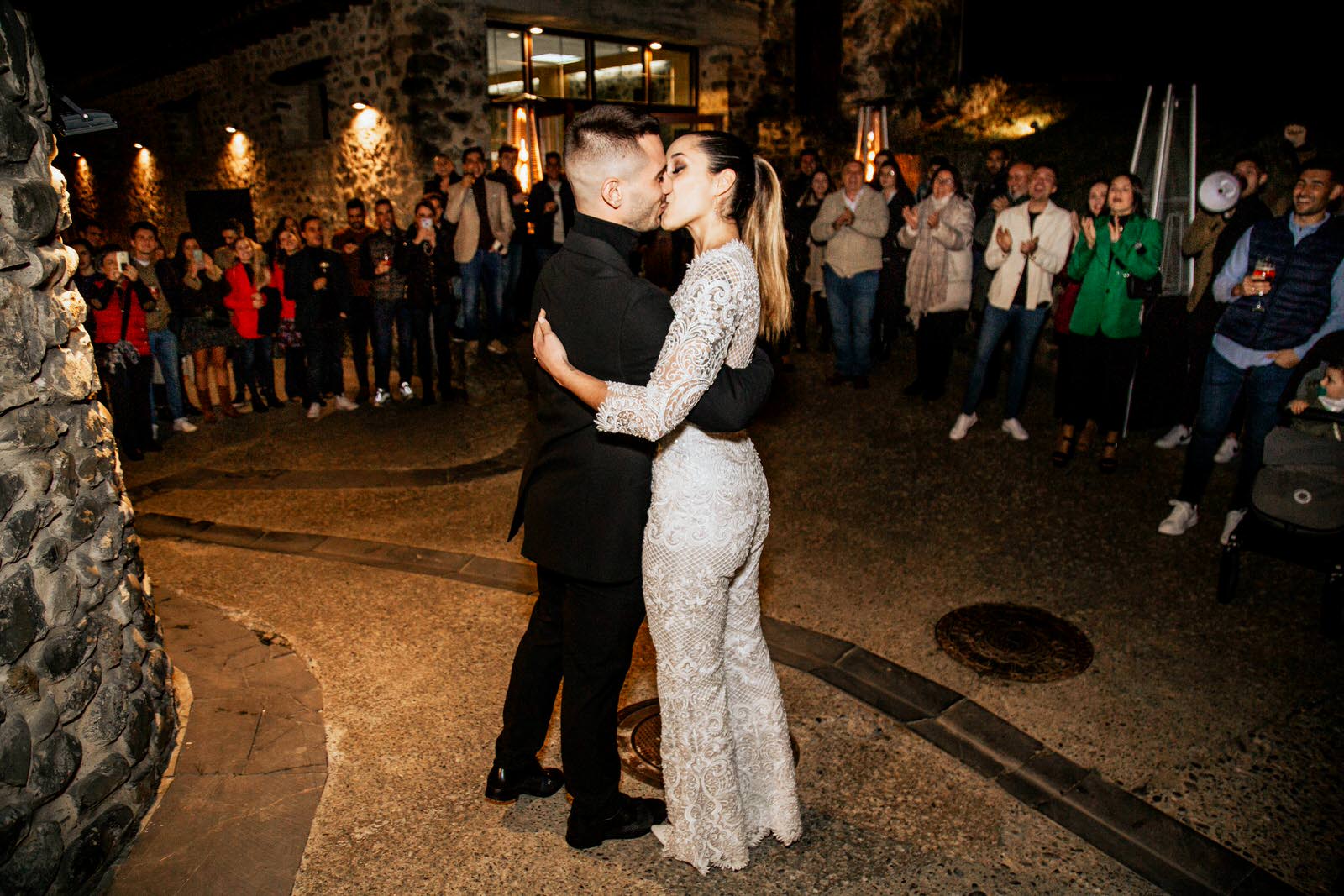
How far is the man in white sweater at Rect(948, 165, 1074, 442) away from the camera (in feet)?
21.6

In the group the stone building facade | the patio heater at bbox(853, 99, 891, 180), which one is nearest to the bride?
the patio heater at bbox(853, 99, 891, 180)

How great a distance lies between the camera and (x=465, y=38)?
1223cm

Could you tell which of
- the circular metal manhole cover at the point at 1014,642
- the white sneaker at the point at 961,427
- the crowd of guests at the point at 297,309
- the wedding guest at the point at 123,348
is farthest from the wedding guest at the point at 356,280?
the circular metal manhole cover at the point at 1014,642

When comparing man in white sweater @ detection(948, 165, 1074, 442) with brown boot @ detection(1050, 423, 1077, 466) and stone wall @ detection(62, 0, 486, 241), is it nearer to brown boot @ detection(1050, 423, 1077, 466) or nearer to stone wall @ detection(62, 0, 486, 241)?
brown boot @ detection(1050, 423, 1077, 466)

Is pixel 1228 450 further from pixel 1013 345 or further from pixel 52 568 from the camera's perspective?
pixel 52 568

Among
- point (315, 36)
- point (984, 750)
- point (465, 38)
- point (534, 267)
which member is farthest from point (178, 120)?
point (984, 750)

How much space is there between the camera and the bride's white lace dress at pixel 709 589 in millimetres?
2207

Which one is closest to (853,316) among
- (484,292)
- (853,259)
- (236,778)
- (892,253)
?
(853,259)

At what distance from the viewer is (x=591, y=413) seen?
246cm

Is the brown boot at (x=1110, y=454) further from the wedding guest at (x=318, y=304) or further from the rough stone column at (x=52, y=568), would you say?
the wedding guest at (x=318, y=304)

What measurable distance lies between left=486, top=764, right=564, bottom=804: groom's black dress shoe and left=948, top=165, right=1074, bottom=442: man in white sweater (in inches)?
199

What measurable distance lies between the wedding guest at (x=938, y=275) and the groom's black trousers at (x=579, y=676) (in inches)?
233

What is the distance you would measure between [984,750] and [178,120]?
20.5 meters

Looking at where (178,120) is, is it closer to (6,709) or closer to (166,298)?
(166,298)
